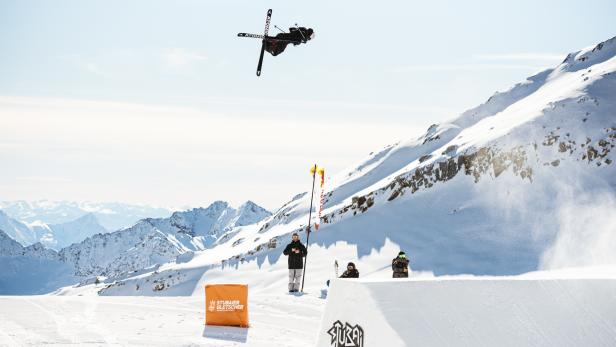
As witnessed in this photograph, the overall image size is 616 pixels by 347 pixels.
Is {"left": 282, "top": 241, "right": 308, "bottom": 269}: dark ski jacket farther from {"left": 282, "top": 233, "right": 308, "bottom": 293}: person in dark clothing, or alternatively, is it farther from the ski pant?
the ski pant

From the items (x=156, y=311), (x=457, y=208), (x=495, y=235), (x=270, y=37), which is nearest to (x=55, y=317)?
(x=156, y=311)

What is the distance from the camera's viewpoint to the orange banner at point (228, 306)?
13102mm

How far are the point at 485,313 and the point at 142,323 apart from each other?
8625 millimetres

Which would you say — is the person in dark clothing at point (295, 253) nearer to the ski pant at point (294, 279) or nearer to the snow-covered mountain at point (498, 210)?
the ski pant at point (294, 279)

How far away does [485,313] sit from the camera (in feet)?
22.6

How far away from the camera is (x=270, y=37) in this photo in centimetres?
1938

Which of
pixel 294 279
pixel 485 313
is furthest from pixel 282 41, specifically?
pixel 485 313

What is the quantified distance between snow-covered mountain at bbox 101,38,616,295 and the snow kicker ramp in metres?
32.1

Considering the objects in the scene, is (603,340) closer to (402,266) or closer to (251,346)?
(251,346)

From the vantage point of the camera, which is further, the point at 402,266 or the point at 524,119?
the point at 524,119

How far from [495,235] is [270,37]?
32.8 meters

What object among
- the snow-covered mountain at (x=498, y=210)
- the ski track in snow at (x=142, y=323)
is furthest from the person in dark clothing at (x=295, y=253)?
the snow-covered mountain at (x=498, y=210)

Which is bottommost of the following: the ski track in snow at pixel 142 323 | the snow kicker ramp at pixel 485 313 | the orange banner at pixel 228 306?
the ski track in snow at pixel 142 323

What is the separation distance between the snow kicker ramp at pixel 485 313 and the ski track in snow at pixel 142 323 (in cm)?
512
